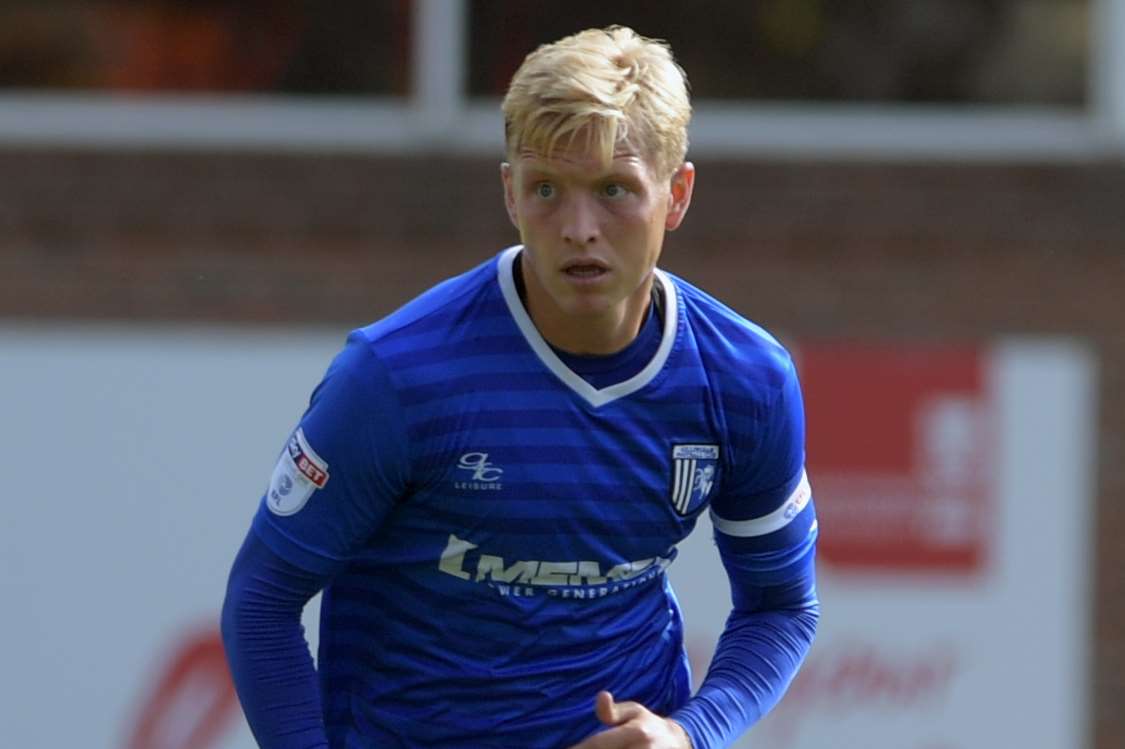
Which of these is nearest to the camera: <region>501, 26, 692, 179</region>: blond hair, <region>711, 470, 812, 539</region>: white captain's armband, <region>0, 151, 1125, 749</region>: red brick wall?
<region>501, 26, 692, 179</region>: blond hair

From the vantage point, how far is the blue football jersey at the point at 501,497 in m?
2.53

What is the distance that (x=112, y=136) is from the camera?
21.9 feet

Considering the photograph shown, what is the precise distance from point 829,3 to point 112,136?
7.95ft

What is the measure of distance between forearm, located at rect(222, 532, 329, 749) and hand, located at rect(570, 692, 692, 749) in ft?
1.16

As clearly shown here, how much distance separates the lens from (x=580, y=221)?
8.13ft

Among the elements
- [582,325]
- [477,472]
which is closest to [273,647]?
[477,472]

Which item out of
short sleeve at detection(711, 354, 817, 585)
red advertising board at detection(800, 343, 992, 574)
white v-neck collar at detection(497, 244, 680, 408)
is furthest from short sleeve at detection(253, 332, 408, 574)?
red advertising board at detection(800, 343, 992, 574)

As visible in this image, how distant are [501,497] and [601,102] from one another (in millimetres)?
510

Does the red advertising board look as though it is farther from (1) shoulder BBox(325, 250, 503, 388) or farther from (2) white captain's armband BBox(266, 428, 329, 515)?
(2) white captain's armband BBox(266, 428, 329, 515)

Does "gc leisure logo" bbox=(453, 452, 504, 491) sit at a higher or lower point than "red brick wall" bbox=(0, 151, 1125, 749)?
lower

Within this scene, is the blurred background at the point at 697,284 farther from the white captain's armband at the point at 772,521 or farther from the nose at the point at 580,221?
the nose at the point at 580,221

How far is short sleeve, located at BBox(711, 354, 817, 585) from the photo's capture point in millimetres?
2672

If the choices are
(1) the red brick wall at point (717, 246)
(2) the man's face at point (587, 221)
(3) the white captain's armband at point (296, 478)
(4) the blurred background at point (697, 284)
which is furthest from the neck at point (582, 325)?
(1) the red brick wall at point (717, 246)

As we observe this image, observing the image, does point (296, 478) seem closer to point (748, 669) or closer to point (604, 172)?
point (604, 172)
